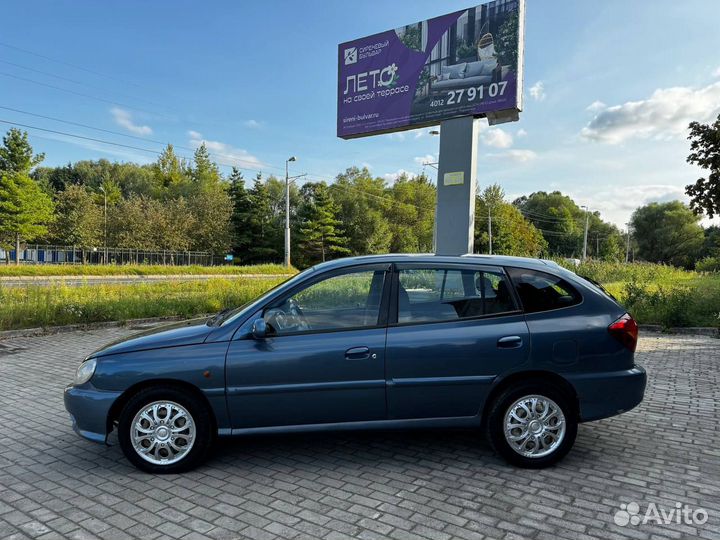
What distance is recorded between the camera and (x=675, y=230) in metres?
73.7

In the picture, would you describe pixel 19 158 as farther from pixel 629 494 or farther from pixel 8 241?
pixel 629 494

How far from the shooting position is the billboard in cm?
1293

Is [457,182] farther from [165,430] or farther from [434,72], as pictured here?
[165,430]

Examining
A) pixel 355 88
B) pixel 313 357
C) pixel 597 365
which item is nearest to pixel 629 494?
pixel 597 365

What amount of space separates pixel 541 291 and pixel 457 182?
1000cm

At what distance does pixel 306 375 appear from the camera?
3.68 m

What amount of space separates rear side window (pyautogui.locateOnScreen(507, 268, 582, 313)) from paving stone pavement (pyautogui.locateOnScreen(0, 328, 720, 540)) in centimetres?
131

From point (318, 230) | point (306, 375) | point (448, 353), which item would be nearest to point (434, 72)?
point (448, 353)

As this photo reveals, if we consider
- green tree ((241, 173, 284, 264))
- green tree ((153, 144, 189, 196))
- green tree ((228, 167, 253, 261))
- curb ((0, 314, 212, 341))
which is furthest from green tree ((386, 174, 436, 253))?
curb ((0, 314, 212, 341))

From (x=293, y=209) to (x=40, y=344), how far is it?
65.5 metres

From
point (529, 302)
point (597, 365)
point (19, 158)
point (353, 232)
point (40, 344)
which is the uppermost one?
point (19, 158)

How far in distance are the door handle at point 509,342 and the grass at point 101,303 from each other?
31.5 ft

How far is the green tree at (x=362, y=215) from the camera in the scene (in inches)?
2463

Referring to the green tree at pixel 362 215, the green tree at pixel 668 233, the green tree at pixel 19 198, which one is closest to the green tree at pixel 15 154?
the green tree at pixel 19 198
